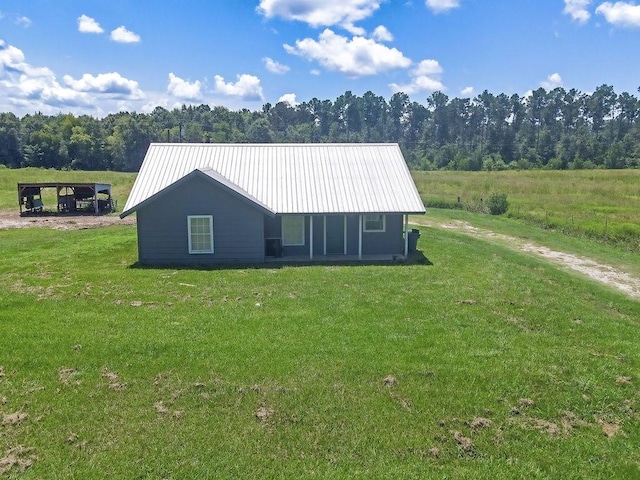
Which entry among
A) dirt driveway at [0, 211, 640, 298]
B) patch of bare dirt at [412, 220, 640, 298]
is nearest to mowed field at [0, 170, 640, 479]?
patch of bare dirt at [412, 220, 640, 298]

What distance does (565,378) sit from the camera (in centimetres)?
837

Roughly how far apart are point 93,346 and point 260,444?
4.42 metres

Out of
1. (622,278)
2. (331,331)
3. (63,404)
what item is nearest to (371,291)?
(331,331)

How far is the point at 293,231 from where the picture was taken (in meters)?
18.3

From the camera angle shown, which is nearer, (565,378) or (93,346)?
(565,378)

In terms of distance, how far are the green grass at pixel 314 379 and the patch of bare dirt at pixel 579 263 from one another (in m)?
2.21

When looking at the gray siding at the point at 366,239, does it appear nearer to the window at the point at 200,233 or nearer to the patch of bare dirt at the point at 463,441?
the window at the point at 200,233

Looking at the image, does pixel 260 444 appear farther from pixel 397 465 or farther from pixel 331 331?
pixel 331 331

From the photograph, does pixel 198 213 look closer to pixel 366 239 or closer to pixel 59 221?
pixel 366 239

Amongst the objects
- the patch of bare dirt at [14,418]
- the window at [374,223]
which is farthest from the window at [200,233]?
the patch of bare dirt at [14,418]

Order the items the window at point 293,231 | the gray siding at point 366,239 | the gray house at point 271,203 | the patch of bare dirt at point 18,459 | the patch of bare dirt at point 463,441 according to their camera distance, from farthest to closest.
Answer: the gray siding at point 366,239 < the window at point 293,231 < the gray house at point 271,203 < the patch of bare dirt at point 463,441 < the patch of bare dirt at point 18,459

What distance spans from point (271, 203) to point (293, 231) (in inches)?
56.1

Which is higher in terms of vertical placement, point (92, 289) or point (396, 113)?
point (396, 113)

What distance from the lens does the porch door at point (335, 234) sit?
18.6 m
